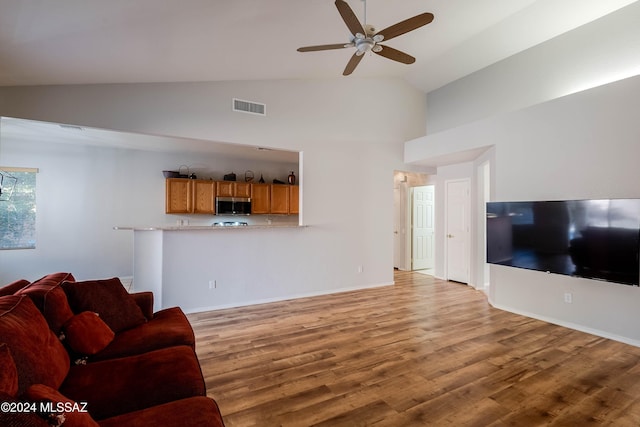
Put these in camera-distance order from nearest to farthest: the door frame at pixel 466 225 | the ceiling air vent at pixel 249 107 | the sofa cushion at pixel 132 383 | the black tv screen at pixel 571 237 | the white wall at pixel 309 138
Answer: the sofa cushion at pixel 132 383
the black tv screen at pixel 571 237
the white wall at pixel 309 138
the ceiling air vent at pixel 249 107
the door frame at pixel 466 225

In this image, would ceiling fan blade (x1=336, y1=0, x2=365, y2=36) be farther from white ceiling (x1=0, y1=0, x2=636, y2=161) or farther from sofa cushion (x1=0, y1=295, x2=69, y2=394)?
sofa cushion (x1=0, y1=295, x2=69, y2=394)

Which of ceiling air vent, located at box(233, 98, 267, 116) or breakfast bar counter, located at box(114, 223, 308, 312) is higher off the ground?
ceiling air vent, located at box(233, 98, 267, 116)

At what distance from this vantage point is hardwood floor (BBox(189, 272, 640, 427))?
211 centimetres

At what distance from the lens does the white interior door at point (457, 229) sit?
19.9ft

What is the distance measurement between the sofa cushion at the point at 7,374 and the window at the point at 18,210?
5875 mm

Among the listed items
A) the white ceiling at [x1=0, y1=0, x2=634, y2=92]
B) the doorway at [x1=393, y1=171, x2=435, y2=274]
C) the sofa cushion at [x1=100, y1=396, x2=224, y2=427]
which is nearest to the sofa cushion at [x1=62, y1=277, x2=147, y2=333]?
the sofa cushion at [x1=100, y1=396, x2=224, y2=427]

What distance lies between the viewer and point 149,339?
2.21m

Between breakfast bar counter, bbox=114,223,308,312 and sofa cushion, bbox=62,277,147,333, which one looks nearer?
sofa cushion, bbox=62,277,147,333

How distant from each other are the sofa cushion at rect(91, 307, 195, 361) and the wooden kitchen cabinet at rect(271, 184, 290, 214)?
185 inches

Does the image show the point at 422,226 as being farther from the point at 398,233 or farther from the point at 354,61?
the point at 354,61

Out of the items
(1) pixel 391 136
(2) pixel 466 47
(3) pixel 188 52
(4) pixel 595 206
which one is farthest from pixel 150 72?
(4) pixel 595 206

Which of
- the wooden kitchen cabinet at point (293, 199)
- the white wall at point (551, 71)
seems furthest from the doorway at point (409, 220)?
the wooden kitchen cabinet at point (293, 199)

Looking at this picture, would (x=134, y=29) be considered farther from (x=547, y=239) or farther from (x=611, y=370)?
(x=611, y=370)

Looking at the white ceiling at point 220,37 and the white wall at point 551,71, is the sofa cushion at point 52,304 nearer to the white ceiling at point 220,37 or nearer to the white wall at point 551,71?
the white ceiling at point 220,37
